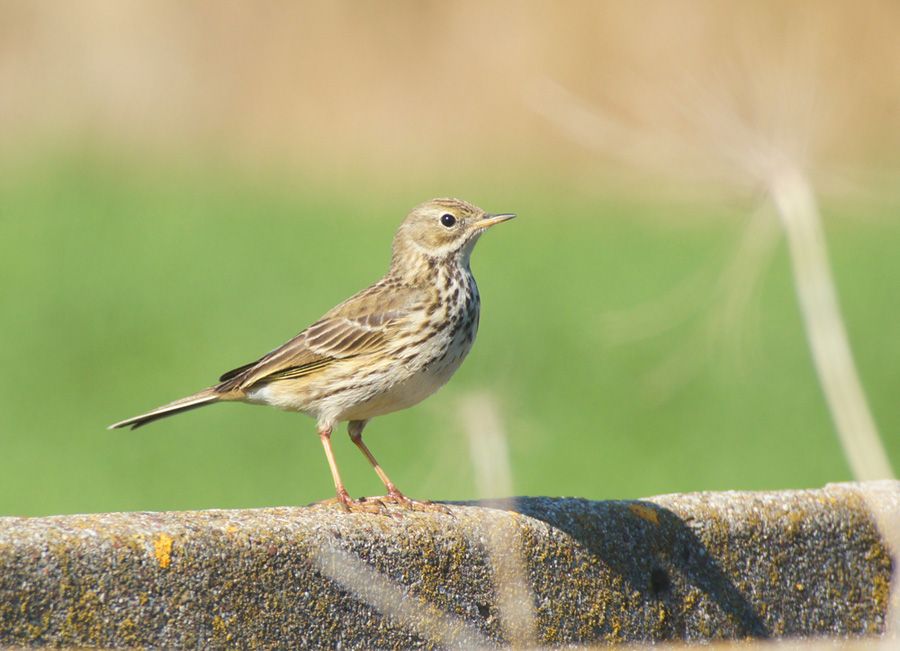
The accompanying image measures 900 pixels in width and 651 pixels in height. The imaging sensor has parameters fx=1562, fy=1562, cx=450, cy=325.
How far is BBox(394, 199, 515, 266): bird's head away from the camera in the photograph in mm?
6824

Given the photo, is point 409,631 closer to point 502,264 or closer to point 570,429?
point 570,429

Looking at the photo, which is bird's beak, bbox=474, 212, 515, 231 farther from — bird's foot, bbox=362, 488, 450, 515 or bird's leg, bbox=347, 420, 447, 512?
bird's foot, bbox=362, 488, 450, 515

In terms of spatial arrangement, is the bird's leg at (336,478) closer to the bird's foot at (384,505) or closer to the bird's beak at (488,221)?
the bird's foot at (384,505)

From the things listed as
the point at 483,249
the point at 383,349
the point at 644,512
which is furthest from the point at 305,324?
the point at 644,512

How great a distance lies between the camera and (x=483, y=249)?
63.3ft

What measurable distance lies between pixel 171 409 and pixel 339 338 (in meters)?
0.74

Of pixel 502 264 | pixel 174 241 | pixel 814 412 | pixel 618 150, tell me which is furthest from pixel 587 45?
pixel 618 150

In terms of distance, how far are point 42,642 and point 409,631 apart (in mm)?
997

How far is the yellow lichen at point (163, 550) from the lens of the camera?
3656mm

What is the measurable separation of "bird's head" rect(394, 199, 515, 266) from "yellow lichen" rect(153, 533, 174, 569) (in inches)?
128

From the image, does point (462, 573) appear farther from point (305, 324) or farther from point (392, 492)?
point (305, 324)

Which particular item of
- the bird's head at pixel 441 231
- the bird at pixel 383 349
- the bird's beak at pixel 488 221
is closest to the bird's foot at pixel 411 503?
the bird at pixel 383 349

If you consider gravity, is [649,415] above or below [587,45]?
below

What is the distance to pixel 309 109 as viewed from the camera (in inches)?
945
